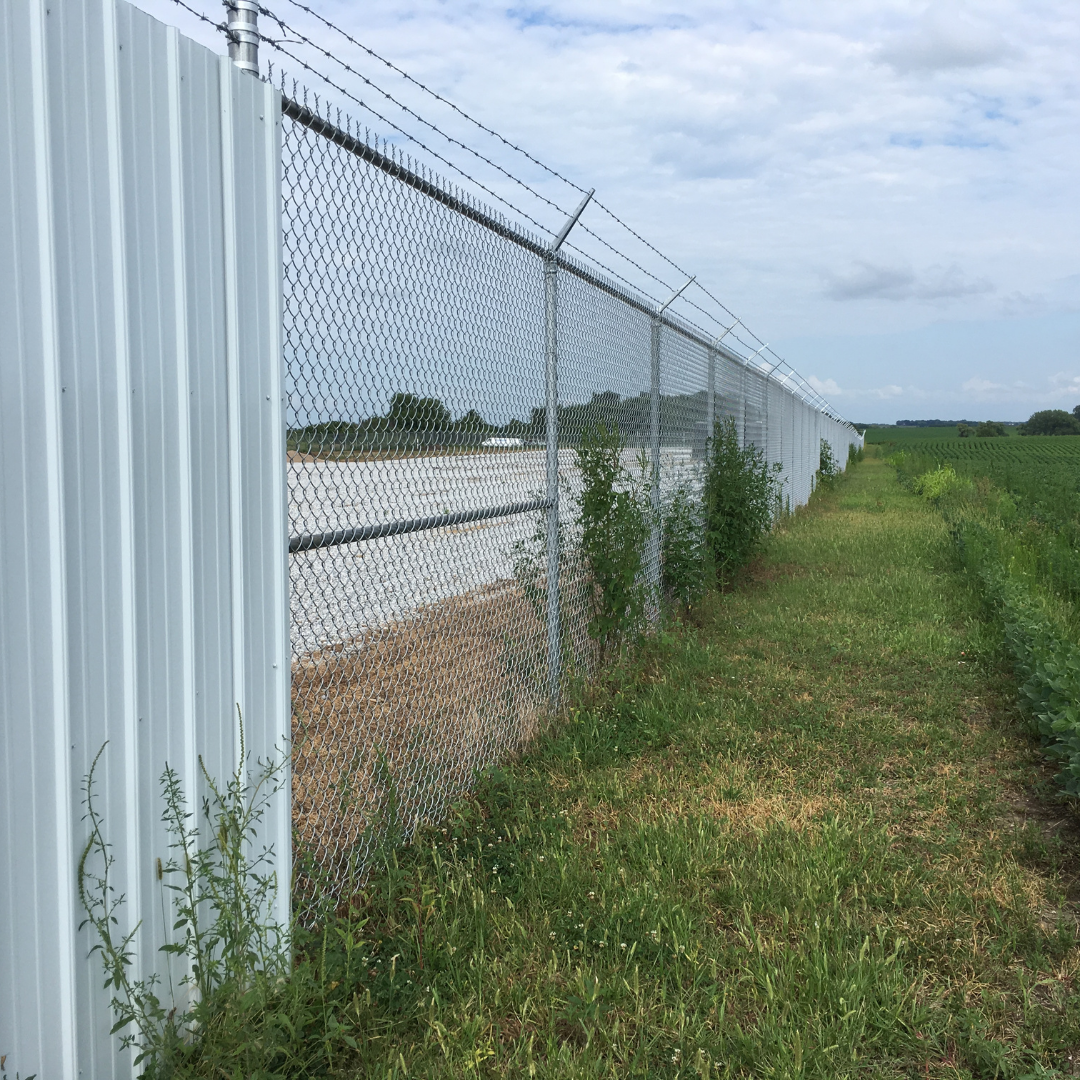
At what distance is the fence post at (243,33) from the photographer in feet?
7.93

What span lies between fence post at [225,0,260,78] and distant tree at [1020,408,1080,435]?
354ft

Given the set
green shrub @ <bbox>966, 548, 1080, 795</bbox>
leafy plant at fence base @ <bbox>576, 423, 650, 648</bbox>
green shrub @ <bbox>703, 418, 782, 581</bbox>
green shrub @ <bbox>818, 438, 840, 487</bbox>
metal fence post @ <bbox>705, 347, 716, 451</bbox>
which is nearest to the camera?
green shrub @ <bbox>966, 548, 1080, 795</bbox>

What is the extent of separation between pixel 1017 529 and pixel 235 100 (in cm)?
1349

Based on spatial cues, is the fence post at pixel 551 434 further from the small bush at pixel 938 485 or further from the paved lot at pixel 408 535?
the small bush at pixel 938 485

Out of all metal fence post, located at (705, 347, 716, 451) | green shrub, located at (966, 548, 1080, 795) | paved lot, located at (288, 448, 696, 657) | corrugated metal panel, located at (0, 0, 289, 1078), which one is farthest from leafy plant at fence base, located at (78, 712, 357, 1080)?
metal fence post, located at (705, 347, 716, 451)

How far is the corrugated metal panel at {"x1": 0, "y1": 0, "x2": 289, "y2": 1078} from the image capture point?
183 cm

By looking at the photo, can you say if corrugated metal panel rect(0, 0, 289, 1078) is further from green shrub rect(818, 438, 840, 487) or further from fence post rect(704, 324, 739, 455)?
green shrub rect(818, 438, 840, 487)

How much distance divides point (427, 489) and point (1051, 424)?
367ft

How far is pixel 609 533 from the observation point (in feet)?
19.0

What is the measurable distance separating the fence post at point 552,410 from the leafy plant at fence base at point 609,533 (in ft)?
1.72

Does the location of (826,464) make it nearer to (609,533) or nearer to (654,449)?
(654,449)

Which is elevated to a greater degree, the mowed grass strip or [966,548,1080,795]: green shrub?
[966,548,1080,795]: green shrub

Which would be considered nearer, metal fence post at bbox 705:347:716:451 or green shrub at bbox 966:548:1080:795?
green shrub at bbox 966:548:1080:795

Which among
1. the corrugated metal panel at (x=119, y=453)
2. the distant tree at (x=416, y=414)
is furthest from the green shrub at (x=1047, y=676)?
the corrugated metal panel at (x=119, y=453)
